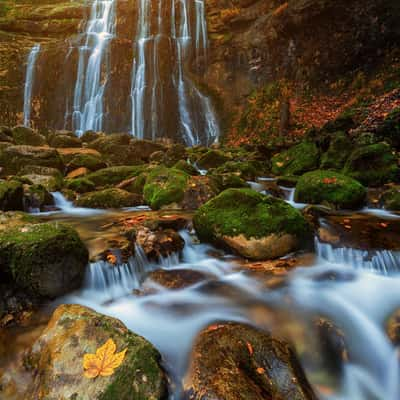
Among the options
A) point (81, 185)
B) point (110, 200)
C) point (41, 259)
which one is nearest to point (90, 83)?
point (81, 185)

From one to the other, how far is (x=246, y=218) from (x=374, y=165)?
4.69m

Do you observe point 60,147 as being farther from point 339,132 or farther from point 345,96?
point 345,96

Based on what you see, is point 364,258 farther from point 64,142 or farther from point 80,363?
point 64,142

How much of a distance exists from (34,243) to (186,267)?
1.69 m

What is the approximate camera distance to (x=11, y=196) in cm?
527

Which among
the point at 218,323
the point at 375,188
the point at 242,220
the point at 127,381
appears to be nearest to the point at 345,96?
the point at 375,188

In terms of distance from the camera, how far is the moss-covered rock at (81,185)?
7.63 metres

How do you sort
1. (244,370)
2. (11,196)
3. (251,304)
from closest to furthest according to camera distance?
1. (244,370)
2. (251,304)
3. (11,196)

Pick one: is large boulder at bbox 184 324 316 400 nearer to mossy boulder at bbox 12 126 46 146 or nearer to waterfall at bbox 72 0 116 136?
mossy boulder at bbox 12 126 46 146

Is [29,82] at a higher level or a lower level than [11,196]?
higher

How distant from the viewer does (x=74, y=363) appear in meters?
1.75

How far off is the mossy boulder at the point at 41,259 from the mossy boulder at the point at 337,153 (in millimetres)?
6760

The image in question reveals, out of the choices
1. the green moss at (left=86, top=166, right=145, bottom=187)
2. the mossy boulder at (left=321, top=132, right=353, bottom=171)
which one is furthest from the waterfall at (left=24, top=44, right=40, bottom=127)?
the mossy boulder at (left=321, top=132, right=353, bottom=171)

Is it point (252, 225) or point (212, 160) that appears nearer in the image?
point (252, 225)
